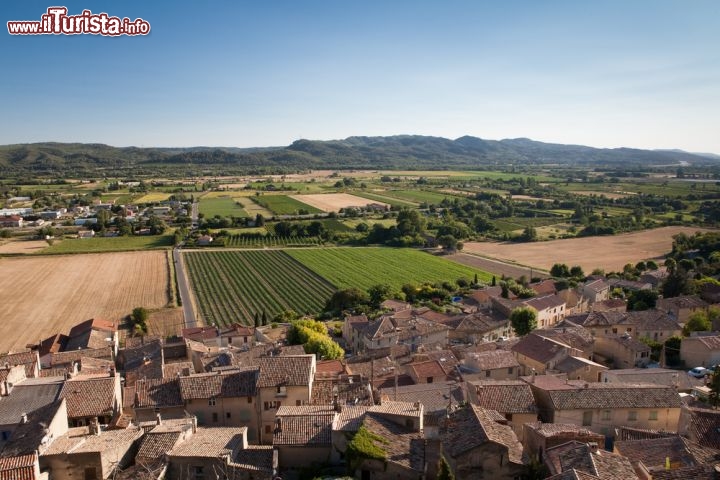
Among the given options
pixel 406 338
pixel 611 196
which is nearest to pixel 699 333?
pixel 406 338

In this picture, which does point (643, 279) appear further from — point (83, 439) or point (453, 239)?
point (83, 439)

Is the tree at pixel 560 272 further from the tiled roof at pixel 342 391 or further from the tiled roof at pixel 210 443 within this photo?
the tiled roof at pixel 210 443

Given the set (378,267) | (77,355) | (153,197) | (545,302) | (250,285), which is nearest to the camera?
(77,355)

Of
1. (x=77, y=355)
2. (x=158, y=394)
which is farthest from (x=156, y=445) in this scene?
(x=77, y=355)

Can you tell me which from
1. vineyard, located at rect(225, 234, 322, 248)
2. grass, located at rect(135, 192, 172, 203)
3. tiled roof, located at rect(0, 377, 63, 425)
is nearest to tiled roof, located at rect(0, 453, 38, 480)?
tiled roof, located at rect(0, 377, 63, 425)

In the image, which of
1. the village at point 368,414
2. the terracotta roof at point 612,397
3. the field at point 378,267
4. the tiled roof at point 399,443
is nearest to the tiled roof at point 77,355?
the village at point 368,414

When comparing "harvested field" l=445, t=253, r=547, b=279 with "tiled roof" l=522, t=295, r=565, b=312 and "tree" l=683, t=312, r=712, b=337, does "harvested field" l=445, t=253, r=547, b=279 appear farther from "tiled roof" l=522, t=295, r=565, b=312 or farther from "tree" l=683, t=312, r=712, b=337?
"tree" l=683, t=312, r=712, b=337

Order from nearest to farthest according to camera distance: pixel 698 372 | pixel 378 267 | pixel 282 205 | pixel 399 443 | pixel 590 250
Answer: pixel 399 443 < pixel 698 372 < pixel 378 267 < pixel 590 250 < pixel 282 205

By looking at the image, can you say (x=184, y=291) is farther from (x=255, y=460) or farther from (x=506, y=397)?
(x=506, y=397)
